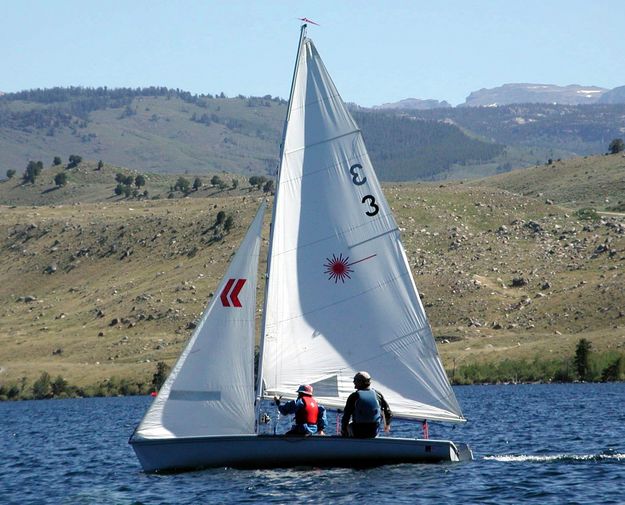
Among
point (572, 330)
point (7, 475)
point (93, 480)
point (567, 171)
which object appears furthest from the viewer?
point (567, 171)

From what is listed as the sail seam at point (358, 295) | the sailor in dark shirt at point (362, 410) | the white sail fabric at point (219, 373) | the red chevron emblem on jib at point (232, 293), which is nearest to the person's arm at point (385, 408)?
the sailor in dark shirt at point (362, 410)

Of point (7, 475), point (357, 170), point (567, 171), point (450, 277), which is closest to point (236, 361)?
point (357, 170)

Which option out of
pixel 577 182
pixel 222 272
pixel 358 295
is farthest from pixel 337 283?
pixel 577 182

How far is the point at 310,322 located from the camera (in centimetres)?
3212

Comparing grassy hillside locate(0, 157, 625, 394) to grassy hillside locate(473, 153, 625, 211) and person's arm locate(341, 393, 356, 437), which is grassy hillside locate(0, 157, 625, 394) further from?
person's arm locate(341, 393, 356, 437)

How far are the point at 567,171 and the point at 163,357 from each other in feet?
285

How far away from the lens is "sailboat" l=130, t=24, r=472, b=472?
104 ft

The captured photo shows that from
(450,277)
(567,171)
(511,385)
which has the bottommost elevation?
(511,385)

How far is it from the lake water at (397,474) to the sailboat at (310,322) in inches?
35.3

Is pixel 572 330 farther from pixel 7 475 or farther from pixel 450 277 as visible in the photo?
pixel 7 475

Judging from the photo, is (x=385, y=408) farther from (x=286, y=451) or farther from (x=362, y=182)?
(x=362, y=182)

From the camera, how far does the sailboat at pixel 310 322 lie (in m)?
31.7

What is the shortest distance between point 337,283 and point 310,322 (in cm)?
116

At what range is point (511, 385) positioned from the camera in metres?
82.8
